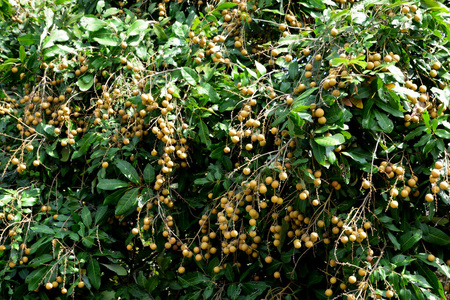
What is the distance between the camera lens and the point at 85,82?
2514mm

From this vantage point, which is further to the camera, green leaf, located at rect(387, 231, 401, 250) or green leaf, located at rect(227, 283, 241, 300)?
green leaf, located at rect(227, 283, 241, 300)

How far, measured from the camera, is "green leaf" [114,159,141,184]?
2.33 m

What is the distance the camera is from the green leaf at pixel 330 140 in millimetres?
1782

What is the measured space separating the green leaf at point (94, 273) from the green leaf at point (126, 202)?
0.31m

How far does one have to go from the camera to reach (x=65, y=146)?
8.61 ft

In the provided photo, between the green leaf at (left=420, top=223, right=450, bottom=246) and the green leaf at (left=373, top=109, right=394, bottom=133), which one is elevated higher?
the green leaf at (left=373, top=109, right=394, bottom=133)

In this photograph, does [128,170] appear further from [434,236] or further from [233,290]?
[434,236]

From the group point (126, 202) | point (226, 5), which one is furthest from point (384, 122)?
point (126, 202)

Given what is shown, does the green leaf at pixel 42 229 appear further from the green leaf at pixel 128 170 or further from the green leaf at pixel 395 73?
the green leaf at pixel 395 73

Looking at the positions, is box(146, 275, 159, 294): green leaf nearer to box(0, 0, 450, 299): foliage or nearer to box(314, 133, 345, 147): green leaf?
box(0, 0, 450, 299): foliage


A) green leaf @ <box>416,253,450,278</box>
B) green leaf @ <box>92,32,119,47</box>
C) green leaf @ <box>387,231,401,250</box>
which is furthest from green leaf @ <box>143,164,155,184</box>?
green leaf @ <box>416,253,450,278</box>

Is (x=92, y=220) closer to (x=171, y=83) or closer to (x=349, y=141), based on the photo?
(x=171, y=83)

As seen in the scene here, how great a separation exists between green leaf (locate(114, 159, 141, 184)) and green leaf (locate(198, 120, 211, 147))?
14.9 inches

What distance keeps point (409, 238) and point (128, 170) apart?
4.33ft
